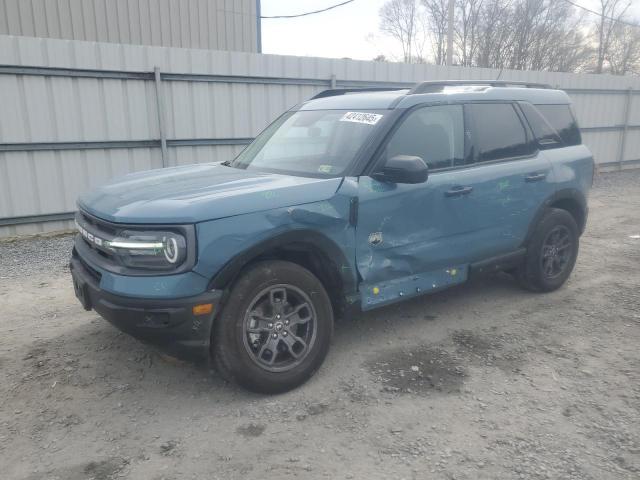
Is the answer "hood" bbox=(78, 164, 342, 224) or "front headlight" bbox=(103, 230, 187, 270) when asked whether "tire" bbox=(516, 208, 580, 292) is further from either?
"front headlight" bbox=(103, 230, 187, 270)

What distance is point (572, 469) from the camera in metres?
2.60

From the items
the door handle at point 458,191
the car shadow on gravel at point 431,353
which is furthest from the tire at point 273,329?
the door handle at point 458,191

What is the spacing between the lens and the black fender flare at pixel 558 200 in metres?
4.74

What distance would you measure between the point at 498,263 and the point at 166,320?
2907 mm

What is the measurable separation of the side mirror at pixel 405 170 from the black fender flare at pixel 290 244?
62 centimetres

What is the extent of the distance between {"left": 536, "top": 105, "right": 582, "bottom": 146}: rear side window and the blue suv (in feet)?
0.10

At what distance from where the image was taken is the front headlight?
2885mm

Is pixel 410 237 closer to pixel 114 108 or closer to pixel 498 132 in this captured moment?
pixel 498 132

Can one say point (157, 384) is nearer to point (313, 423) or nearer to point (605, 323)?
point (313, 423)

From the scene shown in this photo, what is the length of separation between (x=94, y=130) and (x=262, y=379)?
5564 millimetres

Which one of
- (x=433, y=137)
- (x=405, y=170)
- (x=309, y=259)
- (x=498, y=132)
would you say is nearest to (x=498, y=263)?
(x=498, y=132)

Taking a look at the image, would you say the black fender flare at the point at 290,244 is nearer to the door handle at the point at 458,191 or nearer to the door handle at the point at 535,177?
the door handle at the point at 458,191

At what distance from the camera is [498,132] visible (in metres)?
A: 4.51

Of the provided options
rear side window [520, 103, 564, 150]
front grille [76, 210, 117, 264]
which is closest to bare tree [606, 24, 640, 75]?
rear side window [520, 103, 564, 150]
